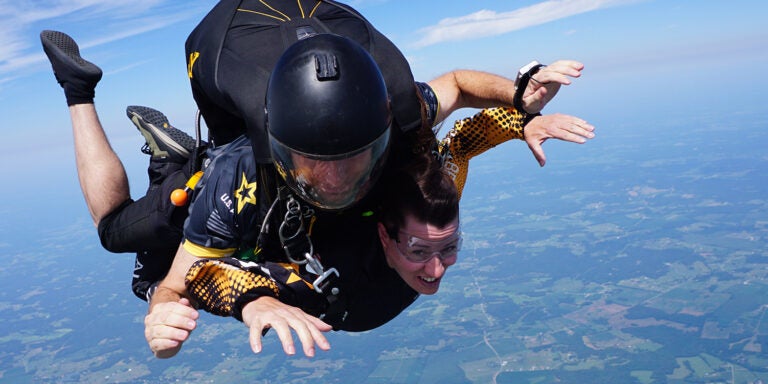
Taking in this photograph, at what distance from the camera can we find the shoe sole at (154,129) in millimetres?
3242

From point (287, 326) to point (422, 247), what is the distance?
1.11 metres

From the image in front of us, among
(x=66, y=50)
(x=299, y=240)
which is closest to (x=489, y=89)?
Result: (x=299, y=240)

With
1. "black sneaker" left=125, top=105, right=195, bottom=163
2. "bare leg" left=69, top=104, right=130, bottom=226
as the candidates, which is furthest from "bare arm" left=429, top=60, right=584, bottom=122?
"bare leg" left=69, top=104, right=130, bottom=226

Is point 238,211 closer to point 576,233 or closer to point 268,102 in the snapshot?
point 268,102

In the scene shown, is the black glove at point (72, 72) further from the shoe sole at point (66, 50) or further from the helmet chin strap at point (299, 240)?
→ the helmet chin strap at point (299, 240)

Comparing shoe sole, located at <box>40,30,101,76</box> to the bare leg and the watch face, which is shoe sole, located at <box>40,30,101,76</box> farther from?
the watch face

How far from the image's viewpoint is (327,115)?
6.00 feet

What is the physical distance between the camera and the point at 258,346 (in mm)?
1639

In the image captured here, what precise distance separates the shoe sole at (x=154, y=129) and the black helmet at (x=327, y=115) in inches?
56.1

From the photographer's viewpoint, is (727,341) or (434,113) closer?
(434,113)

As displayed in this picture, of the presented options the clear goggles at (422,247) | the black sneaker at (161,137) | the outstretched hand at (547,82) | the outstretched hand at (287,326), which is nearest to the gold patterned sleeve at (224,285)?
the outstretched hand at (287,326)

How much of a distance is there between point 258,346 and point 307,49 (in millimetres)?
979

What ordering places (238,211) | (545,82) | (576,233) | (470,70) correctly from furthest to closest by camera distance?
1. (576,233)
2. (470,70)
3. (545,82)
4. (238,211)

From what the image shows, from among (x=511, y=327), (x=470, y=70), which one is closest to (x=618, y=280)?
(x=511, y=327)
